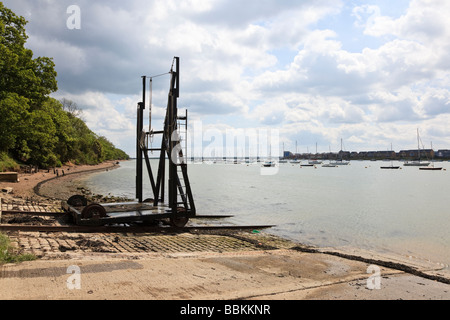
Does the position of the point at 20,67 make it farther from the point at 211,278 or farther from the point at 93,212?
the point at 211,278

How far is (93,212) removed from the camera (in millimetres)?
13219

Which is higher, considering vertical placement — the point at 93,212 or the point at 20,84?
the point at 20,84

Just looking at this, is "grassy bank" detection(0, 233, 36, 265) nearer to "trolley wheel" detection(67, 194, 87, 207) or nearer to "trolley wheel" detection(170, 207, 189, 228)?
"trolley wheel" detection(170, 207, 189, 228)

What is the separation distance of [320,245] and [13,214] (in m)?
13.1

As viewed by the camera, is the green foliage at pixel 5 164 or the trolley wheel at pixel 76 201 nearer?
the trolley wheel at pixel 76 201

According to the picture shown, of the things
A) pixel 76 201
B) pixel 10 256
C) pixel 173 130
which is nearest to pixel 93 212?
pixel 76 201

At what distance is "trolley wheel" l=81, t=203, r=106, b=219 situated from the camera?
13031mm

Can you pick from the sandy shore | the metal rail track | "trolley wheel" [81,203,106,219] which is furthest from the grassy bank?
"trolley wheel" [81,203,106,219]

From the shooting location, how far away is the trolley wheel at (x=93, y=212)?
13031 mm

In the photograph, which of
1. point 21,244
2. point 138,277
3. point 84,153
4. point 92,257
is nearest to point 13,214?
point 21,244

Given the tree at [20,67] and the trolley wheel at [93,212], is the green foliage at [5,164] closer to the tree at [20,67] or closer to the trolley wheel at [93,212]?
the tree at [20,67]

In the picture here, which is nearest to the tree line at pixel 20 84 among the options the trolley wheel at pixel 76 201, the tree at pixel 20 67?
the tree at pixel 20 67

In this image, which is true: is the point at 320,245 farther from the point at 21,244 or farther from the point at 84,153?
the point at 84,153

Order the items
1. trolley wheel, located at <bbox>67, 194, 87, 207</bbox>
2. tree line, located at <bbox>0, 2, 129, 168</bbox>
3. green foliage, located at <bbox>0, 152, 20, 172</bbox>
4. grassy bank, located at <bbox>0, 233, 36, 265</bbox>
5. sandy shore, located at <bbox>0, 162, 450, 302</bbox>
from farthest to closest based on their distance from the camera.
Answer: green foliage, located at <bbox>0, 152, 20, 172</bbox>, tree line, located at <bbox>0, 2, 129, 168</bbox>, trolley wheel, located at <bbox>67, 194, 87, 207</bbox>, grassy bank, located at <bbox>0, 233, 36, 265</bbox>, sandy shore, located at <bbox>0, 162, 450, 302</bbox>
